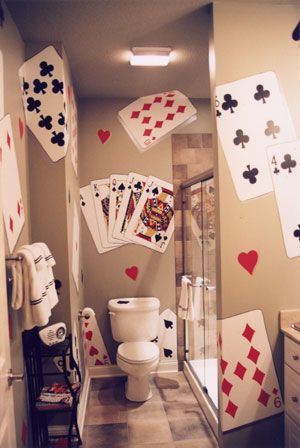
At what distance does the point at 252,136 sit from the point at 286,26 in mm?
698

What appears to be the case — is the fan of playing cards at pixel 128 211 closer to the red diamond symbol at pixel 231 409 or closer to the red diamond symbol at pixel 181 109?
the red diamond symbol at pixel 181 109

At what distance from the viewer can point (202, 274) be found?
3.12 metres

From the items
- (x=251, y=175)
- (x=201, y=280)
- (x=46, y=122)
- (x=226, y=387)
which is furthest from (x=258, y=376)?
(x=46, y=122)

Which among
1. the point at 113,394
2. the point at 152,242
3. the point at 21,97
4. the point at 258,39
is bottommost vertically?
the point at 113,394

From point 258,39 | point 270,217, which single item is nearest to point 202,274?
point 270,217

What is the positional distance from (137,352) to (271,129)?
79.5 inches

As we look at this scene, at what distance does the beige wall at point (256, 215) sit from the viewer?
2.11m

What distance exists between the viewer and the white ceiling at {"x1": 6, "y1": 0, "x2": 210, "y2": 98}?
2035 mm

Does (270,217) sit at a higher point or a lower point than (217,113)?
lower

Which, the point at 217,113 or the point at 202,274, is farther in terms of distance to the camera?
the point at 202,274

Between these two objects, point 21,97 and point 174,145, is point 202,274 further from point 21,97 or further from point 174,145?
point 21,97

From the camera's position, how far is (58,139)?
7.84 ft

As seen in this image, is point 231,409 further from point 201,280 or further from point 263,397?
point 201,280

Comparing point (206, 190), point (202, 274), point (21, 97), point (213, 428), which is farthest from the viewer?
point (202, 274)
